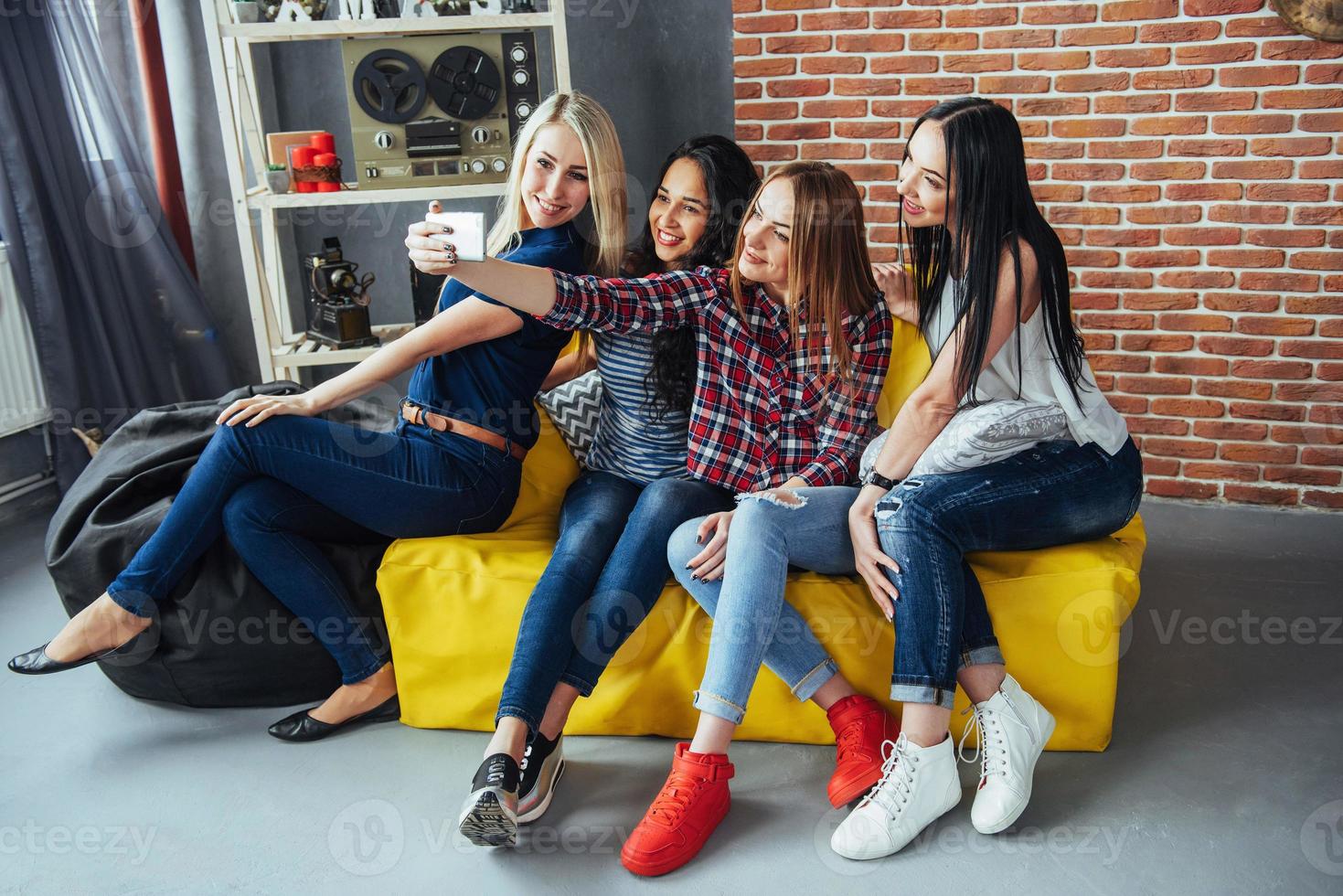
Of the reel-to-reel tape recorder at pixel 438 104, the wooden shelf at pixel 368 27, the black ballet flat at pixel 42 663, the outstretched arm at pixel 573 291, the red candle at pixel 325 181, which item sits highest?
the wooden shelf at pixel 368 27

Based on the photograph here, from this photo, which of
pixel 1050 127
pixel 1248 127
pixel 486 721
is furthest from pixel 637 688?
pixel 1248 127

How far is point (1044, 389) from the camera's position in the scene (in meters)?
1.85

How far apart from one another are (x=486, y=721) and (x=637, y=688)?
0.30 metres

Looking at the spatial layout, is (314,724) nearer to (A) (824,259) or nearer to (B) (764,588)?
(B) (764,588)

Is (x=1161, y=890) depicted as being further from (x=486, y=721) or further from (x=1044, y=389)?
(x=486, y=721)

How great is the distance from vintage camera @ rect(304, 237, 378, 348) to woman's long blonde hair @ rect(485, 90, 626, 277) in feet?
3.55

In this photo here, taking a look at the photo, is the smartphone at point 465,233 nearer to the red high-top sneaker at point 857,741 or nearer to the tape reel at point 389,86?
the red high-top sneaker at point 857,741

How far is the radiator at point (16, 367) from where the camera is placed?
2.99 metres

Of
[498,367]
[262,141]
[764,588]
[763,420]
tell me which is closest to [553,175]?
[498,367]

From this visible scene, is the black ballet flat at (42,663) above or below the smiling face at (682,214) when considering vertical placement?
below

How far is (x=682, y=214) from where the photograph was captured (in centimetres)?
206
